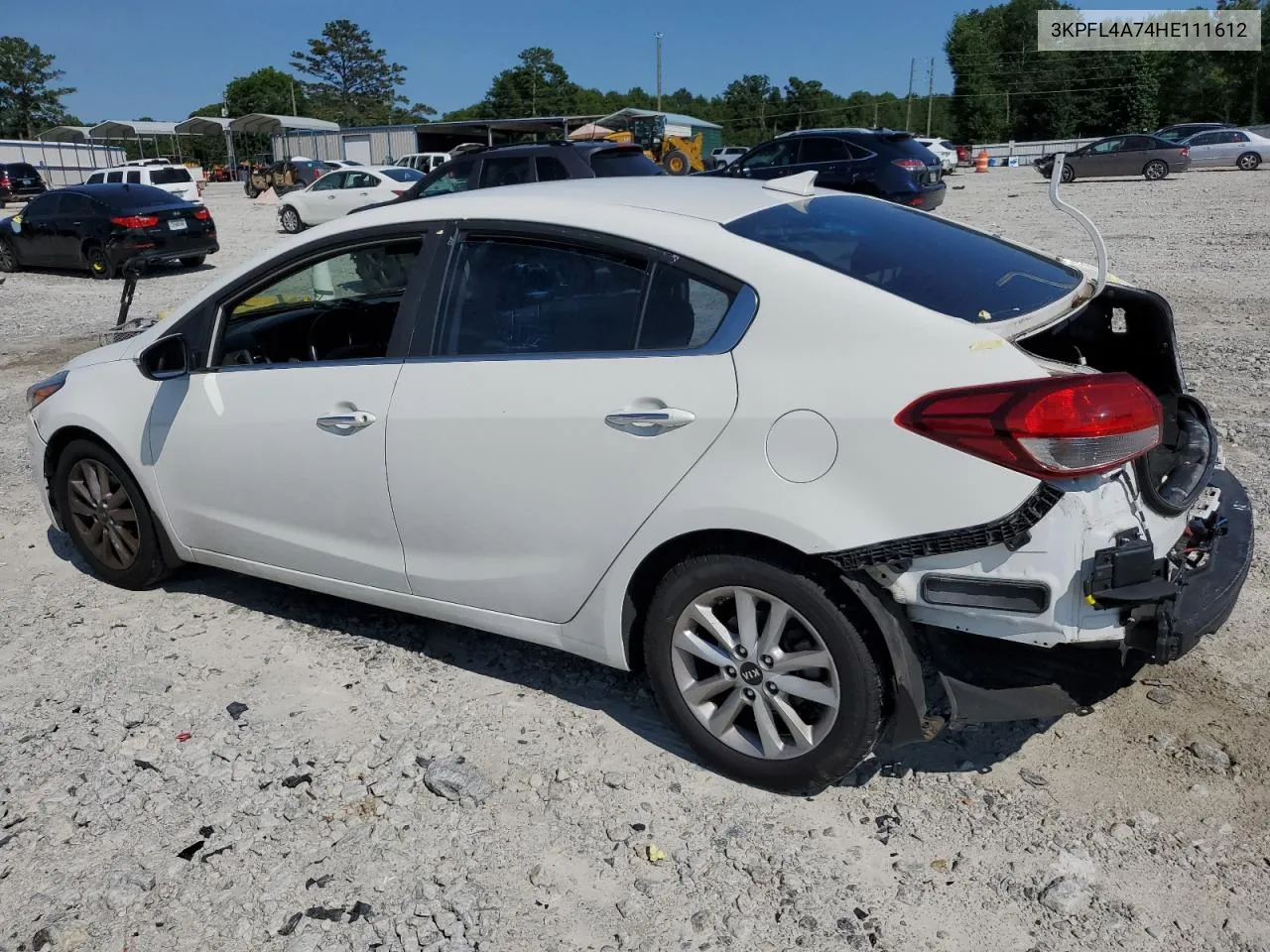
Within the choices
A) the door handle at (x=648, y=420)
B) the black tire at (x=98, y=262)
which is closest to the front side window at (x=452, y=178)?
the black tire at (x=98, y=262)

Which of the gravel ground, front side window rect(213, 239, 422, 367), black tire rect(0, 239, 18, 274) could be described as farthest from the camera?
black tire rect(0, 239, 18, 274)

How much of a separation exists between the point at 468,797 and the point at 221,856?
0.69 m

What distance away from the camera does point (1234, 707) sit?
330 cm

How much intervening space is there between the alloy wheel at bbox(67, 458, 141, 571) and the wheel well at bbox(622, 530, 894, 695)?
247 centimetres

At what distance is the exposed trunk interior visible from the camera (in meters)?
3.04

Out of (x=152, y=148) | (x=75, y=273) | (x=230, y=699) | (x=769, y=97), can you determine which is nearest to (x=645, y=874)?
(x=230, y=699)

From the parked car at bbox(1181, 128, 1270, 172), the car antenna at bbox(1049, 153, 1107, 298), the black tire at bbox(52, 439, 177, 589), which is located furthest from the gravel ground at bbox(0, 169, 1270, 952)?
the parked car at bbox(1181, 128, 1270, 172)

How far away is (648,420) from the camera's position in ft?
9.47

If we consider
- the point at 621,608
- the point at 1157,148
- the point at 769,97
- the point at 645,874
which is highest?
the point at 769,97

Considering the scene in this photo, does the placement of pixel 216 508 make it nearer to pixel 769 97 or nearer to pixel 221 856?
pixel 221 856

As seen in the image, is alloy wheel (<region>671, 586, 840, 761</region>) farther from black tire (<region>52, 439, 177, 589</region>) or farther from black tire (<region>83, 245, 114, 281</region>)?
black tire (<region>83, 245, 114, 281</region>)

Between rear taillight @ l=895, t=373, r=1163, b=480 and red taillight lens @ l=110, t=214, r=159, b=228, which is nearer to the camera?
rear taillight @ l=895, t=373, r=1163, b=480

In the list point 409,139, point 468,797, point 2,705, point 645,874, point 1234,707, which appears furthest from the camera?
point 409,139

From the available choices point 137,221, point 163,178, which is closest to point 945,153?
point 163,178
